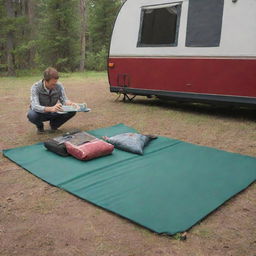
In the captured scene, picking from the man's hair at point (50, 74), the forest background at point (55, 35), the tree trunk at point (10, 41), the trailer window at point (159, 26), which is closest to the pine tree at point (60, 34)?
the forest background at point (55, 35)

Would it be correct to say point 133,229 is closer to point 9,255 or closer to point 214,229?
point 214,229

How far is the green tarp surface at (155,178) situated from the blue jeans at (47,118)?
0.52 metres

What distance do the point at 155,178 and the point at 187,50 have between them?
356 cm

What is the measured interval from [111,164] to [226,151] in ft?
5.10

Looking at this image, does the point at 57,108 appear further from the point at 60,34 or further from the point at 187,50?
the point at 60,34

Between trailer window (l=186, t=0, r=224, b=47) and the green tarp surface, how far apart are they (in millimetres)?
2431

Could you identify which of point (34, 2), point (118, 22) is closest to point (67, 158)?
point (118, 22)

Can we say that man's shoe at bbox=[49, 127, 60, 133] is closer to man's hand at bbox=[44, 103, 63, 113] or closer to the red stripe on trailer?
man's hand at bbox=[44, 103, 63, 113]

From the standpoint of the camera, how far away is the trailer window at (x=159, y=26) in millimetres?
6297

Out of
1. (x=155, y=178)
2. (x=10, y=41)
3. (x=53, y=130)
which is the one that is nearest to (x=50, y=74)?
(x=53, y=130)

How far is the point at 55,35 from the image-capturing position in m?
17.0

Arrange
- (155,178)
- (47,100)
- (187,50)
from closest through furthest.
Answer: (155,178) → (47,100) → (187,50)

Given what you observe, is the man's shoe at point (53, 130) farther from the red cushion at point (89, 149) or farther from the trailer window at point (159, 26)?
the trailer window at point (159, 26)

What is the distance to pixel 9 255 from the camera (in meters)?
2.14
